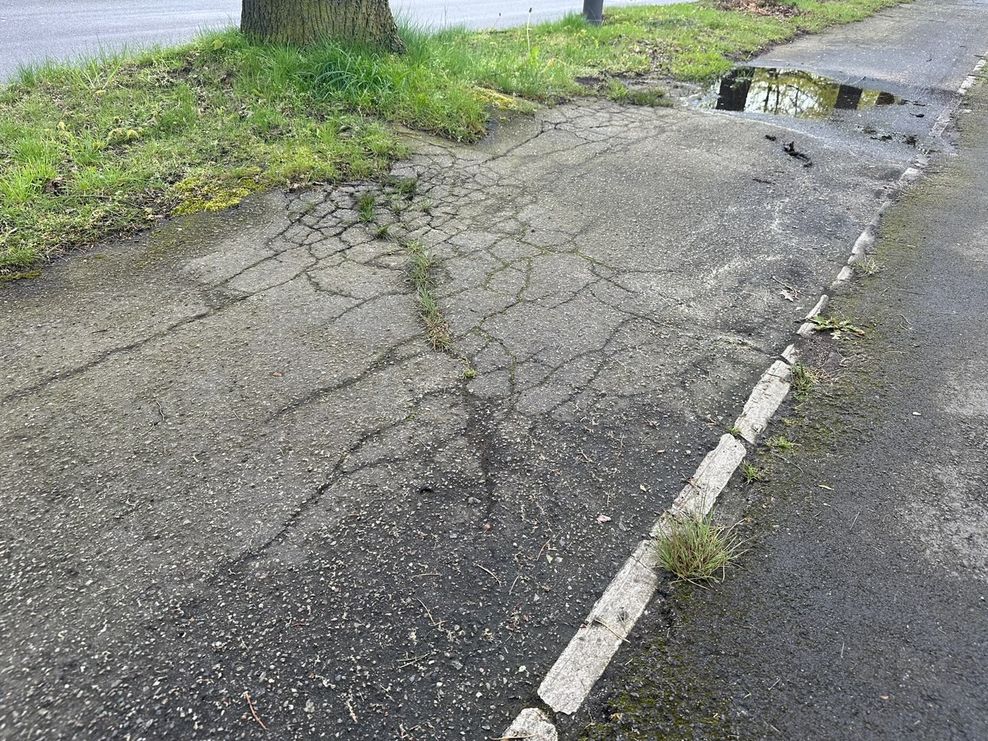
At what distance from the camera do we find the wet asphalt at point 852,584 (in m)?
1.93

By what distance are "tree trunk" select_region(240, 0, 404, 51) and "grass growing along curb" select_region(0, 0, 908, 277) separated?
0.19 metres

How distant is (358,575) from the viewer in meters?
2.28

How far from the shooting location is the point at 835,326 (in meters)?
3.65

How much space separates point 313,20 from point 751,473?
6.21 metres

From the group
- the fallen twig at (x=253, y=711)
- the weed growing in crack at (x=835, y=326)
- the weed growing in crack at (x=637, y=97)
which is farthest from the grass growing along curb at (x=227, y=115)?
the weed growing in crack at (x=835, y=326)

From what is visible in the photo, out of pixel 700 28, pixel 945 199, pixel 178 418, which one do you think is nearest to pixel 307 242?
pixel 178 418

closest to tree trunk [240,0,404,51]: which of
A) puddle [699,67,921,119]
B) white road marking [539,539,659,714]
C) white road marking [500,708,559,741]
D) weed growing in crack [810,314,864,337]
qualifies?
puddle [699,67,921,119]

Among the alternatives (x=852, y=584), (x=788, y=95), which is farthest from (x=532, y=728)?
(x=788, y=95)

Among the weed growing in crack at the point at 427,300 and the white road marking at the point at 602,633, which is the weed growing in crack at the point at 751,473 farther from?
the weed growing in crack at the point at 427,300

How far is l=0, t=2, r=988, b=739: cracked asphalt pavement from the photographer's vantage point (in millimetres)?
2008

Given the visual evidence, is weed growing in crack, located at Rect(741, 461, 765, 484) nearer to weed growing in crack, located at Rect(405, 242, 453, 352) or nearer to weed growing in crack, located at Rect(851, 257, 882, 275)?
weed growing in crack, located at Rect(405, 242, 453, 352)

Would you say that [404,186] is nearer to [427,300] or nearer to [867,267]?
[427,300]

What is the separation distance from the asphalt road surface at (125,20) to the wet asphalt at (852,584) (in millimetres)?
7390

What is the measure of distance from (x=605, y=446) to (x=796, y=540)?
817 millimetres
